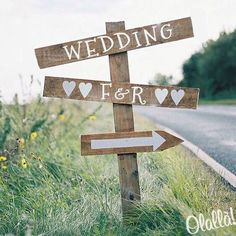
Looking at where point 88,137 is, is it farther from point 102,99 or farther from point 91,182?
point 91,182

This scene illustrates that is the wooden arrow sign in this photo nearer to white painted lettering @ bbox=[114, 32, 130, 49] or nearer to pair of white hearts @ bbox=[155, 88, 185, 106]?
pair of white hearts @ bbox=[155, 88, 185, 106]

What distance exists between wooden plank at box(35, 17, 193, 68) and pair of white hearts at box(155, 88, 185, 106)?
0.38m

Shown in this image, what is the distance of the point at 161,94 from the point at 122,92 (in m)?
0.31

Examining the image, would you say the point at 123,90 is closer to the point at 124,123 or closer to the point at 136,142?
the point at 124,123

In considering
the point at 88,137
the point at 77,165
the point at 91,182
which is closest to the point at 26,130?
the point at 77,165

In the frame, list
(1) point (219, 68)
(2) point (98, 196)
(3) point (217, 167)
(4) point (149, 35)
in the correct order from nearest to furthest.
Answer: (4) point (149, 35), (2) point (98, 196), (3) point (217, 167), (1) point (219, 68)

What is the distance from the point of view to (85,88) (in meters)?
4.55

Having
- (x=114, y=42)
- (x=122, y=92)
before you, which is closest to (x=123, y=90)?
(x=122, y=92)

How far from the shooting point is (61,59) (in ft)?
15.0

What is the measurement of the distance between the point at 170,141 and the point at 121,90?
1.87 ft

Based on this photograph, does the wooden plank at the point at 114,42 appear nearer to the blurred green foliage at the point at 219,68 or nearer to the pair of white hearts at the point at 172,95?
the pair of white hearts at the point at 172,95

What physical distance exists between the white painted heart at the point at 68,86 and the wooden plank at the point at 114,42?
17 cm

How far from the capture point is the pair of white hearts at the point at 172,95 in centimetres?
449

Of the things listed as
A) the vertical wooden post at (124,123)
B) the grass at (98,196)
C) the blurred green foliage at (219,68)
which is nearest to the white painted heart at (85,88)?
the vertical wooden post at (124,123)
